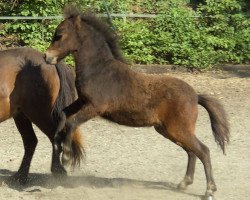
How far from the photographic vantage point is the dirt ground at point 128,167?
6.81 metres

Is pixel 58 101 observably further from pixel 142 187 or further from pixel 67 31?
pixel 142 187

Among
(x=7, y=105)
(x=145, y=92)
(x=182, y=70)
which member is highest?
(x=145, y=92)

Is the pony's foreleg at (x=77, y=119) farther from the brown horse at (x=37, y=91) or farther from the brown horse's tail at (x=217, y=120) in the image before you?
the brown horse's tail at (x=217, y=120)

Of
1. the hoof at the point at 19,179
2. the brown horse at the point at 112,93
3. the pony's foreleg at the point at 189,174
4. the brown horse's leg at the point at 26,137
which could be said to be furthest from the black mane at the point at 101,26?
the hoof at the point at 19,179

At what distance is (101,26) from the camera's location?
21.8ft

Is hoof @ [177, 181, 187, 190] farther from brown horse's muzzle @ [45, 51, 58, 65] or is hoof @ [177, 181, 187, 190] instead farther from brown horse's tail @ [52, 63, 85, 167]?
brown horse's muzzle @ [45, 51, 58, 65]

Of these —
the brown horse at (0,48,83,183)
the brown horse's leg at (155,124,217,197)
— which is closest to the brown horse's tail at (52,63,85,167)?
the brown horse at (0,48,83,183)

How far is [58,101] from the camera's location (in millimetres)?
6922

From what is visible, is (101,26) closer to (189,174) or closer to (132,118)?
(132,118)

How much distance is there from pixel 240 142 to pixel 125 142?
1.61 meters

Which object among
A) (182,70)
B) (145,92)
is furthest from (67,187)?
(182,70)

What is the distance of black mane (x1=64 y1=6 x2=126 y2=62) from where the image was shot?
21.7 ft

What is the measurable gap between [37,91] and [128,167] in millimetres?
1620

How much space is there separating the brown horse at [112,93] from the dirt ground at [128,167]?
531mm
